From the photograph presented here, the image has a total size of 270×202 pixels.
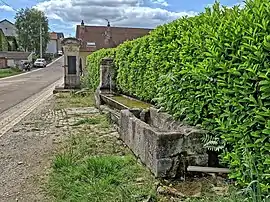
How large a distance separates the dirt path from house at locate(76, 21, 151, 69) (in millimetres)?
31324

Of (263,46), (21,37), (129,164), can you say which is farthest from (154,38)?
(21,37)

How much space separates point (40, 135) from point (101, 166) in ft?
9.90

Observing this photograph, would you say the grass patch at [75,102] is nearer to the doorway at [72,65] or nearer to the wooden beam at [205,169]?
the doorway at [72,65]

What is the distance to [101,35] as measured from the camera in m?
41.6

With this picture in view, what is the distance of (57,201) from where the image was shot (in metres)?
3.27

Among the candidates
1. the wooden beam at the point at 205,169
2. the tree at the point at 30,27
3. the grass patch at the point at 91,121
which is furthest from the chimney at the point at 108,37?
the wooden beam at the point at 205,169

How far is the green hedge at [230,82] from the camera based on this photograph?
267 cm

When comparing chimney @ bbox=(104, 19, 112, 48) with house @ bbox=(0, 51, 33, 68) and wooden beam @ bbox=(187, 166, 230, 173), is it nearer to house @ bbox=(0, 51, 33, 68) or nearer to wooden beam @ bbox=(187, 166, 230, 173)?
house @ bbox=(0, 51, 33, 68)

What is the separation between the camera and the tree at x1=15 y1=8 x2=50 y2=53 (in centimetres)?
6378

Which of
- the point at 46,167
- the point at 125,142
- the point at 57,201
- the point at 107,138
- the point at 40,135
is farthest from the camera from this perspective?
the point at 40,135

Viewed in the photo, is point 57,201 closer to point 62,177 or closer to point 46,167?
point 62,177

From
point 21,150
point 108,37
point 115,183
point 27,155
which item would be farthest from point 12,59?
point 115,183

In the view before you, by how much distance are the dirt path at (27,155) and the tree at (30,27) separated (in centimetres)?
5880

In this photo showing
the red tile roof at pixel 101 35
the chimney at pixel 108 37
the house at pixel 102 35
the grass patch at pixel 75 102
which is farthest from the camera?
the red tile roof at pixel 101 35
